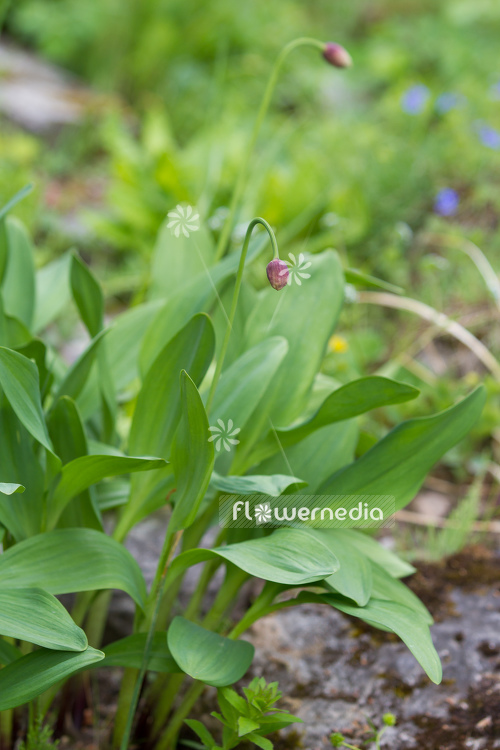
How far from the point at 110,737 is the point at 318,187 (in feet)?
8.73

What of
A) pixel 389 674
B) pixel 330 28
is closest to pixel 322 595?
pixel 389 674

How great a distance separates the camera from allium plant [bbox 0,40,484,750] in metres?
0.96

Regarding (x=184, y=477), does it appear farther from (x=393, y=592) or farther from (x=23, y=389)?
(x=393, y=592)

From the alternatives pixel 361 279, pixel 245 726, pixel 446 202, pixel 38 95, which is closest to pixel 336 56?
pixel 361 279

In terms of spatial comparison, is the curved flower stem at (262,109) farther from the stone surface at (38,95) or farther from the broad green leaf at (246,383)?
the stone surface at (38,95)

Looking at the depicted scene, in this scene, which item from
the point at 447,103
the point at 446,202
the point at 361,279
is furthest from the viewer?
the point at 447,103

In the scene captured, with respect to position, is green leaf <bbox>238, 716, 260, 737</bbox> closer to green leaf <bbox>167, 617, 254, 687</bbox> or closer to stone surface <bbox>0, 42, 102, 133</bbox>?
green leaf <bbox>167, 617, 254, 687</bbox>

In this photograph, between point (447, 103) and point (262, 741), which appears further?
point (447, 103)

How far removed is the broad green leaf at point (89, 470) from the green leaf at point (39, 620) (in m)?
0.17

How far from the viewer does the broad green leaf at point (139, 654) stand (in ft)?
3.61

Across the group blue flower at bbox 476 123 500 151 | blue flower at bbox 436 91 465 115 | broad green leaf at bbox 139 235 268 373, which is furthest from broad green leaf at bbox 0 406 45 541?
blue flower at bbox 436 91 465 115

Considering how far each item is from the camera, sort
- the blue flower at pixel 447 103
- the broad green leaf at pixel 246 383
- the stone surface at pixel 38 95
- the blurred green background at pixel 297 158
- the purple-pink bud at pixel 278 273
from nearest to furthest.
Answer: the purple-pink bud at pixel 278 273 < the broad green leaf at pixel 246 383 < the blurred green background at pixel 297 158 < the blue flower at pixel 447 103 < the stone surface at pixel 38 95

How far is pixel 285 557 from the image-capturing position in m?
0.96

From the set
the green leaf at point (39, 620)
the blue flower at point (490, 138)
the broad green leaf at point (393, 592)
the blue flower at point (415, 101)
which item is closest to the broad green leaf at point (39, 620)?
the green leaf at point (39, 620)
